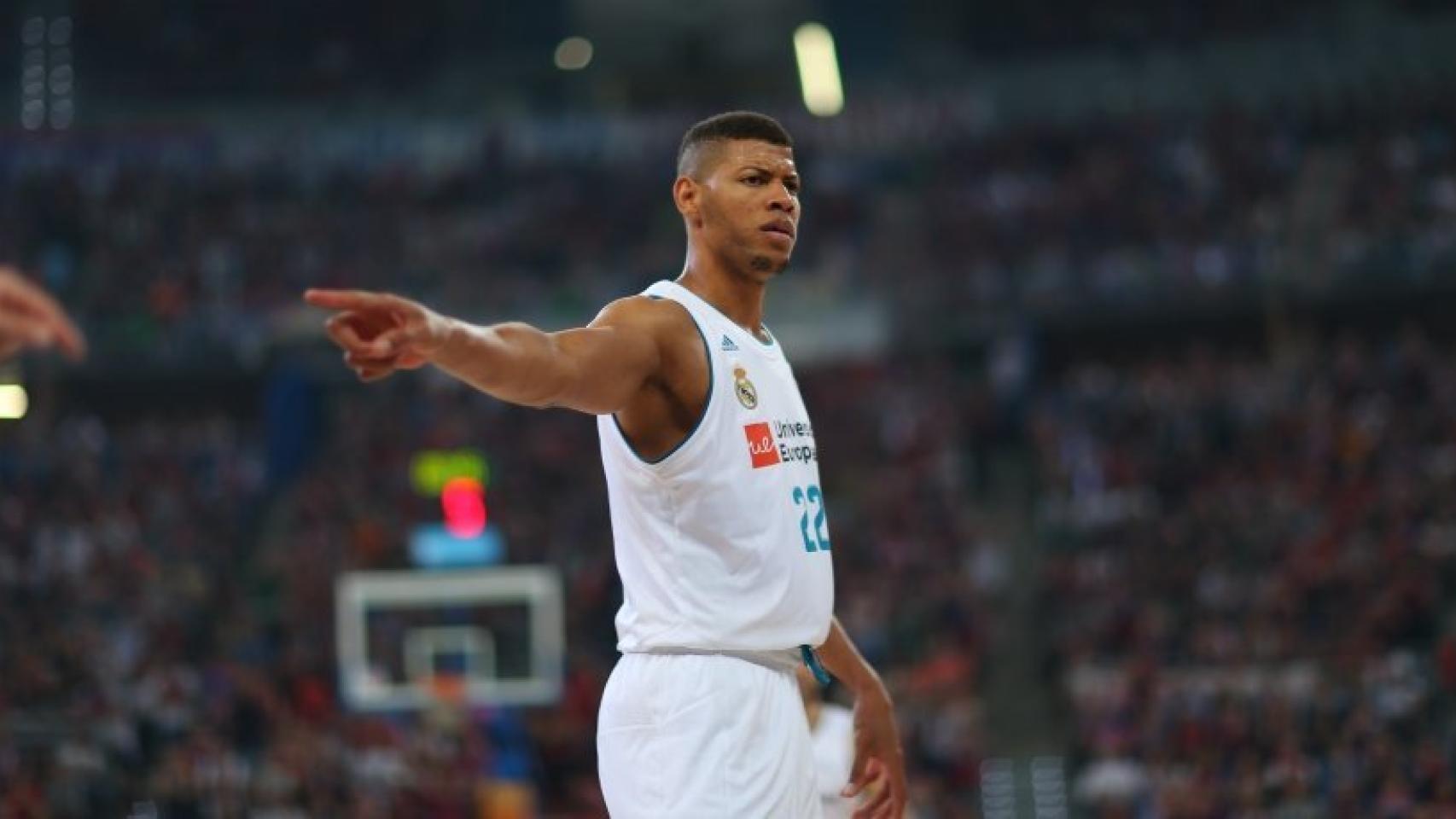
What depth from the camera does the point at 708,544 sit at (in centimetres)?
520

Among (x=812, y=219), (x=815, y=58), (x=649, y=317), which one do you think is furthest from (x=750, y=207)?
(x=815, y=58)

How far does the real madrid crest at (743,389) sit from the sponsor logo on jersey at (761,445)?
0.06 m

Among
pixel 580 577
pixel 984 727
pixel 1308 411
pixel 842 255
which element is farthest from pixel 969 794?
pixel 842 255

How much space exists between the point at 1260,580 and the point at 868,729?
16.6 meters

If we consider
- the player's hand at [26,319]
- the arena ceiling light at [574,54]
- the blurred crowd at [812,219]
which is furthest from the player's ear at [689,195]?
the arena ceiling light at [574,54]

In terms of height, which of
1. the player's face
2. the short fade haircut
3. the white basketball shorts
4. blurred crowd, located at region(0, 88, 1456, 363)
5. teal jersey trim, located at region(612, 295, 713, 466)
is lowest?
the white basketball shorts

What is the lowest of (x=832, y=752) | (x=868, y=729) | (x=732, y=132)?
(x=832, y=752)

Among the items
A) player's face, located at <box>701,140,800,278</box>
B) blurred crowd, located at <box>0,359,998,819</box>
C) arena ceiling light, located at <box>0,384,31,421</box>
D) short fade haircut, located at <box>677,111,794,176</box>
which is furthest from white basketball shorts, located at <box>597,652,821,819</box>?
arena ceiling light, located at <box>0,384,31,421</box>

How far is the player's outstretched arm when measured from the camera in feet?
13.7

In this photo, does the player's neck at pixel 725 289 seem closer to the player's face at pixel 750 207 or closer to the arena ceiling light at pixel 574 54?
the player's face at pixel 750 207

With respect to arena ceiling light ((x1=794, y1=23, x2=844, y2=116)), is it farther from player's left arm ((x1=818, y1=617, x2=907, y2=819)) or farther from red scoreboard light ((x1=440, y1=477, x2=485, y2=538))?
player's left arm ((x1=818, y1=617, x2=907, y2=819))

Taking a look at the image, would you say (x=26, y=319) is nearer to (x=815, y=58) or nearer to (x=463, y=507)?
(x=463, y=507)

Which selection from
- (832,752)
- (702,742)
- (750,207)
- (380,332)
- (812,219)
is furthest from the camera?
(812,219)

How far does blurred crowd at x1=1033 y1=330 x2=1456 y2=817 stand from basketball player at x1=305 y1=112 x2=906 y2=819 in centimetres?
1263
